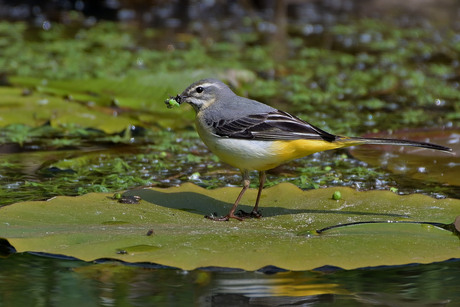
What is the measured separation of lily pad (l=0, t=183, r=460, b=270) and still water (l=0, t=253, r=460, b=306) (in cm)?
11

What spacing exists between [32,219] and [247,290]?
4.75 feet

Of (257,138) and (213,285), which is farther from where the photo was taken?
(257,138)

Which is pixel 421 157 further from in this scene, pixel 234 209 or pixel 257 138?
pixel 234 209

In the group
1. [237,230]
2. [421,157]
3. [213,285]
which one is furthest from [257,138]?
[421,157]

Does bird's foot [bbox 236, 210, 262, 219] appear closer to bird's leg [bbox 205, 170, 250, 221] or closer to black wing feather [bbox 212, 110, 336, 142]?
bird's leg [bbox 205, 170, 250, 221]

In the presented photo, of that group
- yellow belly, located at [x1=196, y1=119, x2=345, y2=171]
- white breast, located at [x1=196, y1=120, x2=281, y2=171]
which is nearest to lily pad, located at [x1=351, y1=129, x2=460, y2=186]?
yellow belly, located at [x1=196, y1=119, x2=345, y2=171]

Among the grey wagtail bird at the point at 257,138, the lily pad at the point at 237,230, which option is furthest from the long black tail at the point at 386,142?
the lily pad at the point at 237,230

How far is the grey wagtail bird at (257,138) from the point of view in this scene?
492 cm

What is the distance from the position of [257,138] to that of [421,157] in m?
2.41

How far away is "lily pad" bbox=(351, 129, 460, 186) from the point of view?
21.0 ft

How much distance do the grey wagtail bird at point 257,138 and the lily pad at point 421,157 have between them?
171 cm

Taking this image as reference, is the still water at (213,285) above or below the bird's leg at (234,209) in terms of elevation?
below

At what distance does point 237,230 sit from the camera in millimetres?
4418

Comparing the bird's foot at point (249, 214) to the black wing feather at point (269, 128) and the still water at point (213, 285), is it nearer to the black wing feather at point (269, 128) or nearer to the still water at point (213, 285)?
the black wing feather at point (269, 128)
